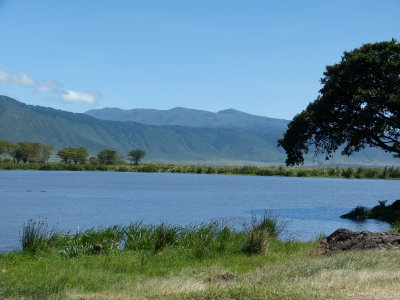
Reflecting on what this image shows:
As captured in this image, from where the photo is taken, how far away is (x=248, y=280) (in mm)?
13711

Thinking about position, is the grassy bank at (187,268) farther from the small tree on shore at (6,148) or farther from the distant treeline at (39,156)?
the small tree on shore at (6,148)

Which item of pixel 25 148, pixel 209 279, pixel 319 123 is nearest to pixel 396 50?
pixel 319 123

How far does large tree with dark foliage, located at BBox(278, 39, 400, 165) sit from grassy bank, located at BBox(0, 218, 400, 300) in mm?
16039

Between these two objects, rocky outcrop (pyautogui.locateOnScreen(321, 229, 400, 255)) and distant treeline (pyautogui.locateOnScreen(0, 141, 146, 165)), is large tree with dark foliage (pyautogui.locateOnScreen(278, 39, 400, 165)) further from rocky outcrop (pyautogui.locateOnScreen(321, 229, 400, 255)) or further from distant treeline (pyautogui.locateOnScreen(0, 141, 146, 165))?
distant treeline (pyautogui.locateOnScreen(0, 141, 146, 165))

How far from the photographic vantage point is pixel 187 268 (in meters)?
16.9

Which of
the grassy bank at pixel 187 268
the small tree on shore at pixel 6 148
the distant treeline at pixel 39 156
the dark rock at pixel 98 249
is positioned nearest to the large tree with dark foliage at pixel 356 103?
the grassy bank at pixel 187 268

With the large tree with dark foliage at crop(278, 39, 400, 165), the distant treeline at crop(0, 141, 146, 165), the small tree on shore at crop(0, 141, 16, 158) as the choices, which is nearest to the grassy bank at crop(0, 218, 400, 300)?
the large tree with dark foliage at crop(278, 39, 400, 165)

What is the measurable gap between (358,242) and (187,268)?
6440 millimetres

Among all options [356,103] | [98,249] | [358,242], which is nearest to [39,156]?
[356,103]

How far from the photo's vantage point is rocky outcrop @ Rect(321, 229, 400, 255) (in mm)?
19266

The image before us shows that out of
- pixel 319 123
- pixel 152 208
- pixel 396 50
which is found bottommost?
pixel 152 208

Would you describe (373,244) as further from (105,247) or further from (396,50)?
(396,50)

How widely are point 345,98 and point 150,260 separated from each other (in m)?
24.9

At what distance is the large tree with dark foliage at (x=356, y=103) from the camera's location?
36.8 m
